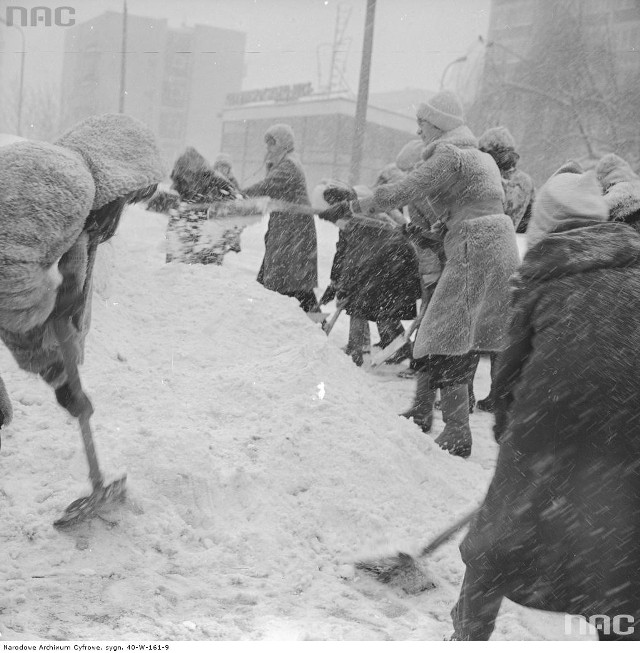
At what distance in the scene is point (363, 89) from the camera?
11.1 m

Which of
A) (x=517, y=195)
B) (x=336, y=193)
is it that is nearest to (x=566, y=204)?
(x=336, y=193)

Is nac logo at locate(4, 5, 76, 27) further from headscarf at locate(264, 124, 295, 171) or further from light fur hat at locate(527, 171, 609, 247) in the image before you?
headscarf at locate(264, 124, 295, 171)

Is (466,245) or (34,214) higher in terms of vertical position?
(34,214)

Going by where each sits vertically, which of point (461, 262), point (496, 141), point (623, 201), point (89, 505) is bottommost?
point (89, 505)

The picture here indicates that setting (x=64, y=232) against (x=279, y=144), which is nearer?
(x=64, y=232)

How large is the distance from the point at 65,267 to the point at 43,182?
1.28 ft

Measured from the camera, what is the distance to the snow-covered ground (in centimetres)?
267

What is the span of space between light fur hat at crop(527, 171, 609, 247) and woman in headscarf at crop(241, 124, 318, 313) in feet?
15.0

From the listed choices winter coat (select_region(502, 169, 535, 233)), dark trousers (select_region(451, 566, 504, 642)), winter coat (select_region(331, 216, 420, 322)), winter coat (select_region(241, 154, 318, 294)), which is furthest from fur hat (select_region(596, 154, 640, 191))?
dark trousers (select_region(451, 566, 504, 642))

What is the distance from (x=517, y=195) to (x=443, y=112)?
1.73 m

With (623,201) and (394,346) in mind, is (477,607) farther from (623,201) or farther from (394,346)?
(394,346)

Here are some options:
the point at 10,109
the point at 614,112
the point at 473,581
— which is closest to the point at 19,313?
the point at 473,581

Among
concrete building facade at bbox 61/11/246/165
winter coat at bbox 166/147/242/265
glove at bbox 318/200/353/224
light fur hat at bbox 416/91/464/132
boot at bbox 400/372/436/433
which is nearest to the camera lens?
light fur hat at bbox 416/91/464/132
